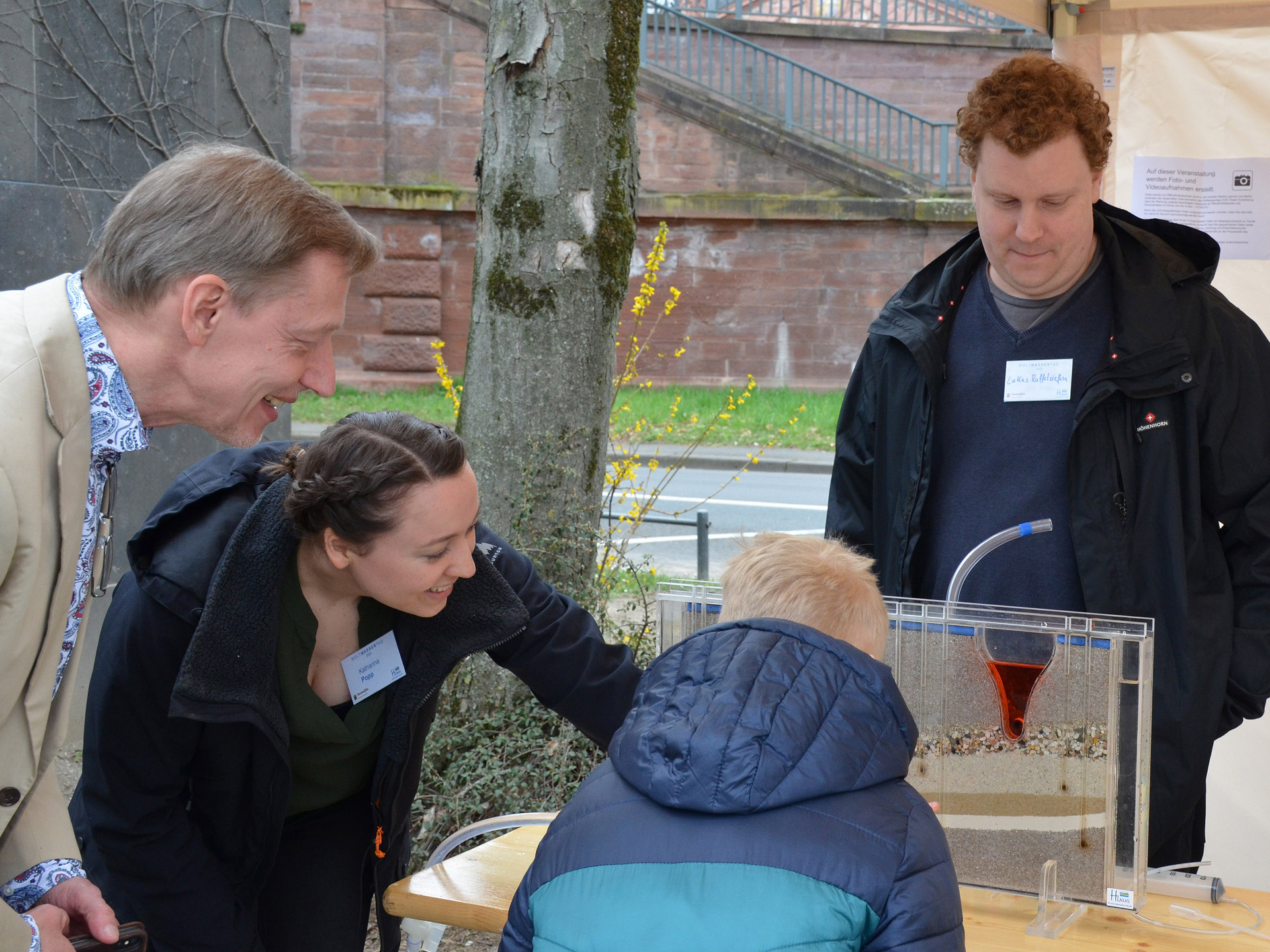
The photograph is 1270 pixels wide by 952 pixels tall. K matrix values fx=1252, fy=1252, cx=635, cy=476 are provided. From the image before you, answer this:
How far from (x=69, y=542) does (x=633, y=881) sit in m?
0.73

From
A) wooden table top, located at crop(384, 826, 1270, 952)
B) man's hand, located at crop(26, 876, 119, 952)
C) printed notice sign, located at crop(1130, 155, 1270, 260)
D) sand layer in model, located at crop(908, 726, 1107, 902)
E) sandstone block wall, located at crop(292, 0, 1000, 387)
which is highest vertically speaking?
sandstone block wall, located at crop(292, 0, 1000, 387)

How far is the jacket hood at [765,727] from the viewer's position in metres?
1.29

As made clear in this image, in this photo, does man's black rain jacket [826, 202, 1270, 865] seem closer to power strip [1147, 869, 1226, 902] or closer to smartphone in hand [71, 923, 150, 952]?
power strip [1147, 869, 1226, 902]

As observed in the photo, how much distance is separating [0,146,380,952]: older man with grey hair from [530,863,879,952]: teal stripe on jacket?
0.67 m

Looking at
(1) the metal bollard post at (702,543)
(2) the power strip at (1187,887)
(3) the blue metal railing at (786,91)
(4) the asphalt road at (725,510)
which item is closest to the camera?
(2) the power strip at (1187,887)

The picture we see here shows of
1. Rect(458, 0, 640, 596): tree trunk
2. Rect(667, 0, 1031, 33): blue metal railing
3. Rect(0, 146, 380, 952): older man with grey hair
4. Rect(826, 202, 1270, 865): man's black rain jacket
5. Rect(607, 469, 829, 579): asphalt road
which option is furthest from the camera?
Rect(667, 0, 1031, 33): blue metal railing

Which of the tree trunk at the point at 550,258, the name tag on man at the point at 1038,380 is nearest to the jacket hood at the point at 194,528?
the name tag on man at the point at 1038,380

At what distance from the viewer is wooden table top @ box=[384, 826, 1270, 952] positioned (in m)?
1.73

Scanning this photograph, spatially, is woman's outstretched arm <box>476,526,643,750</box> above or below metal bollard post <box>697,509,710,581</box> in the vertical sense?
above

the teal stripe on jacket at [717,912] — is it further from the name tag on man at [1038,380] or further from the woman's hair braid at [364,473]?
the name tag on man at [1038,380]

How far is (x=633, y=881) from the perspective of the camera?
4.33 ft

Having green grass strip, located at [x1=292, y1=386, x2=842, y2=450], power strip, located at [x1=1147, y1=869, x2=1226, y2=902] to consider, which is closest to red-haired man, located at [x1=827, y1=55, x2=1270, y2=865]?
power strip, located at [x1=1147, y1=869, x2=1226, y2=902]

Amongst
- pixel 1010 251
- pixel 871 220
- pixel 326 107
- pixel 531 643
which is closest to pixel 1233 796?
pixel 1010 251

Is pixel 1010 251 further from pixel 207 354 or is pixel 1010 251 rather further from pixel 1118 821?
pixel 207 354
